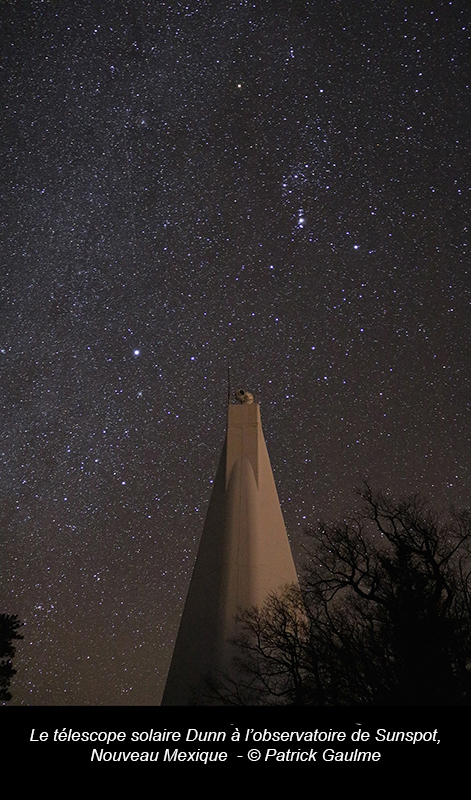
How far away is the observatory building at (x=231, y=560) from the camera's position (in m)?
15.5

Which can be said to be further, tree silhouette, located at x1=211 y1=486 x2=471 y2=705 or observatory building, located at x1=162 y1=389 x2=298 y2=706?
observatory building, located at x1=162 y1=389 x2=298 y2=706

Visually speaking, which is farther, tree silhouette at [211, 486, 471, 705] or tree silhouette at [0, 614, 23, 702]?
tree silhouette at [0, 614, 23, 702]

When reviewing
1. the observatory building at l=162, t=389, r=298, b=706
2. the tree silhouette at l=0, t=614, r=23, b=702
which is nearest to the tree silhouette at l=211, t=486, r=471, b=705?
the observatory building at l=162, t=389, r=298, b=706

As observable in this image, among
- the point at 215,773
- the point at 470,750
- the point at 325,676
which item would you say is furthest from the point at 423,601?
the point at 215,773

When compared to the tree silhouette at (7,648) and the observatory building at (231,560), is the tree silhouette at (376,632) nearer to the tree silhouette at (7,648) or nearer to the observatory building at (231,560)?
the observatory building at (231,560)

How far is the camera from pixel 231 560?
1766 cm

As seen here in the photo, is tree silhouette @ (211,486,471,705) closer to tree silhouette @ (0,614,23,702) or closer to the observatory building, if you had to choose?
the observatory building

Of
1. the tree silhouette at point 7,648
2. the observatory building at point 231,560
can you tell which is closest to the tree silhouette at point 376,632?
the observatory building at point 231,560

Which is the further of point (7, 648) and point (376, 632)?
point (7, 648)

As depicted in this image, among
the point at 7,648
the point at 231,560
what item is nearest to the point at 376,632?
the point at 231,560

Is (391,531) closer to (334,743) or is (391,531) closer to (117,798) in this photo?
(334,743)

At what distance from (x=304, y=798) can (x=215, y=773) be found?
129 cm

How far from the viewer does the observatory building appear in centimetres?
1552

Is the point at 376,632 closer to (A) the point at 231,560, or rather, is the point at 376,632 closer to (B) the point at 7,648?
(A) the point at 231,560
